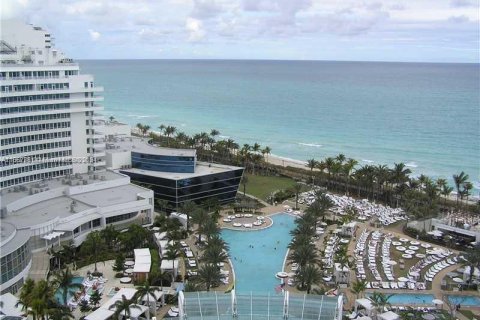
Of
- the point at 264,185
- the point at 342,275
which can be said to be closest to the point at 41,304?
the point at 342,275

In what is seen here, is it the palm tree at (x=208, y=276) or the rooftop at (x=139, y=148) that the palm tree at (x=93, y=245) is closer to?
the palm tree at (x=208, y=276)

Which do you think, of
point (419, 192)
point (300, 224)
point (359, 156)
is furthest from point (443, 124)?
point (300, 224)

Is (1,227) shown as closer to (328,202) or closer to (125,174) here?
(125,174)

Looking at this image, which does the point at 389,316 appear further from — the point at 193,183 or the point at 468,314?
the point at 193,183

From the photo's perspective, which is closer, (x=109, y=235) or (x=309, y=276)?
(x=309, y=276)

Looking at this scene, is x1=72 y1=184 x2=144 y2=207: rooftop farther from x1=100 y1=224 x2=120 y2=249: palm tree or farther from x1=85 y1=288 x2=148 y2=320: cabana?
x1=85 y1=288 x2=148 y2=320: cabana
